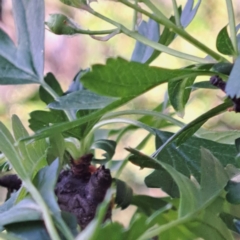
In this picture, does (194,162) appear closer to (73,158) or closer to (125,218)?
(73,158)

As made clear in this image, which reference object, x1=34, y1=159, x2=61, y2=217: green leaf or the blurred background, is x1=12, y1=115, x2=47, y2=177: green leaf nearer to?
x1=34, y1=159, x2=61, y2=217: green leaf

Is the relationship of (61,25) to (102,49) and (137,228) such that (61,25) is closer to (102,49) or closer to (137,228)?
(137,228)

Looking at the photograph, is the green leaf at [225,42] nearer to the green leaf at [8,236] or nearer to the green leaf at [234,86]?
the green leaf at [234,86]

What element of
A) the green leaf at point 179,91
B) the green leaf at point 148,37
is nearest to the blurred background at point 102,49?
the green leaf at point 148,37

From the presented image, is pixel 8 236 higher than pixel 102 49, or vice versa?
pixel 8 236

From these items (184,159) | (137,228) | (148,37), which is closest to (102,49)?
(148,37)

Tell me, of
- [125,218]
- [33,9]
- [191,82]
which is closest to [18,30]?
[33,9]
